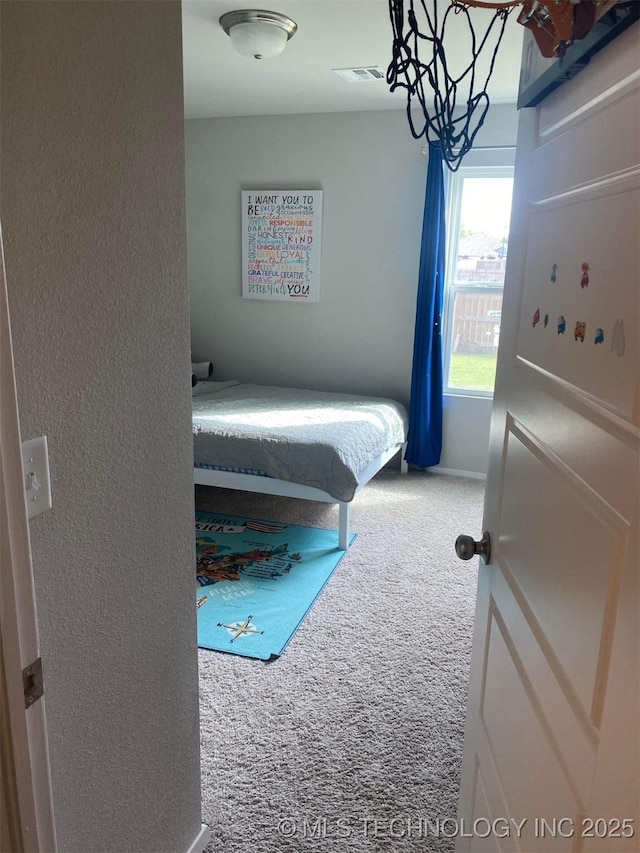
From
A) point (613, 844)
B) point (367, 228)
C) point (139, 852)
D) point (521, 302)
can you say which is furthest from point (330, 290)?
point (613, 844)

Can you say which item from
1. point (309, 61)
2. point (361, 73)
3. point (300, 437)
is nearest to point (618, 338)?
point (300, 437)

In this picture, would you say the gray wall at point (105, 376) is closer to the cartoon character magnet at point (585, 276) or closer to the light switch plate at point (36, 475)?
the light switch plate at point (36, 475)

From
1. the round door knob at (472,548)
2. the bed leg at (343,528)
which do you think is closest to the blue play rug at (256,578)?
the bed leg at (343,528)

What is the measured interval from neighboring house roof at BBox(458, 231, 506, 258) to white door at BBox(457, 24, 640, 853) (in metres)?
3.17

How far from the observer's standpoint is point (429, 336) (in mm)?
4238

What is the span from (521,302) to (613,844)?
856 millimetres

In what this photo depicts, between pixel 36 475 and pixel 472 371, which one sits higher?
pixel 36 475

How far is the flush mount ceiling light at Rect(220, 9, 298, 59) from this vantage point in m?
2.55

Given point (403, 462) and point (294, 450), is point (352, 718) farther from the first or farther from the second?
point (403, 462)

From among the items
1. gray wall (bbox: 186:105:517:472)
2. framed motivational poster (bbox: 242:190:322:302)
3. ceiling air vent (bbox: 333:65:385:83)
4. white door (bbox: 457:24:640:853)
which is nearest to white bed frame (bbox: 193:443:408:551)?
gray wall (bbox: 186:105:517:472)

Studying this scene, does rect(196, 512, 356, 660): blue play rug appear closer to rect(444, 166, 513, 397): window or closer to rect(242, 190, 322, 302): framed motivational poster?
rect(444, 166, 513, 397): window

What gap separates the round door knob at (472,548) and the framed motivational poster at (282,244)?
3450 millimetres

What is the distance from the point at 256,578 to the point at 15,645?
2.29m

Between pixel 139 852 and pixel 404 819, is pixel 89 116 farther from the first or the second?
pixel 404 819
